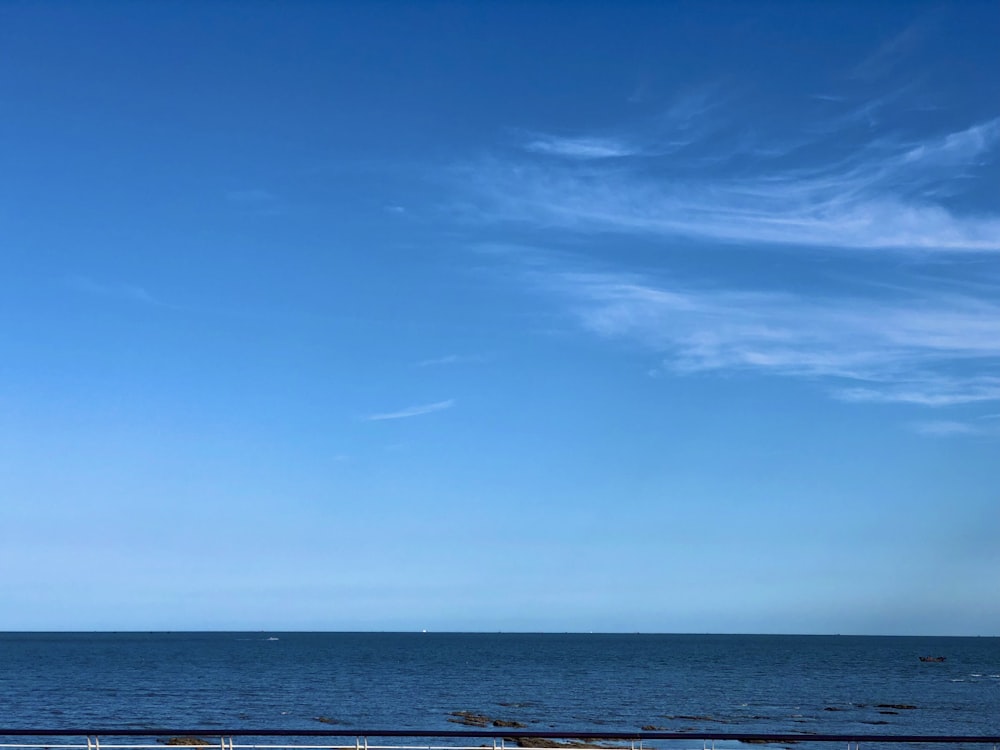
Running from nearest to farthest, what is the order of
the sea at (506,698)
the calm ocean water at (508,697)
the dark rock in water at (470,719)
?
the dark rock in water at (470,719) → the sea at (506,698) → the calm ocean water at (508,697)

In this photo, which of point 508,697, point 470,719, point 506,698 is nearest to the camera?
Answer: point 470,719

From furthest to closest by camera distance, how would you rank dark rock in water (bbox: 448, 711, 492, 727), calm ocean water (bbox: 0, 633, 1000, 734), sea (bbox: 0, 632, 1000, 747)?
calm ocean water (bbox: 0, 633, 1000, 734) → sea (bbox: 0, 632, 1000, 747) → dark rock in water (bbox: 448, 711, 492, 727)

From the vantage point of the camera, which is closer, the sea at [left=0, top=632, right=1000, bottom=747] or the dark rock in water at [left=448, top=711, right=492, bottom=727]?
the dark rock in water at [left=448, top=711, right=492, bottom=727]

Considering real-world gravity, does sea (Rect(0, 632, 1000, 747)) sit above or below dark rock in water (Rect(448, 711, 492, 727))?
below

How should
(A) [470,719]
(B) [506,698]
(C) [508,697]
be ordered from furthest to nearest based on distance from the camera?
(C) [508,697], (B) [506,698], (A) [470,719]

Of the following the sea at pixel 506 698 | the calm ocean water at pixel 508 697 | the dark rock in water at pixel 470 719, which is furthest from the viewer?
the calm ocean water at pixel 508 697

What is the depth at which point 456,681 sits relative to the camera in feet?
283

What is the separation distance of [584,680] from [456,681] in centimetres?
1202

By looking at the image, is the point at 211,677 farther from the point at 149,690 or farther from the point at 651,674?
the point at 651,674

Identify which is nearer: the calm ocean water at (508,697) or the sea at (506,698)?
the sea at (506,698)

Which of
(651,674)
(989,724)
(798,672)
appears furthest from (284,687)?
(798,672)

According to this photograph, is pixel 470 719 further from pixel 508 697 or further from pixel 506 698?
pixel 508 697

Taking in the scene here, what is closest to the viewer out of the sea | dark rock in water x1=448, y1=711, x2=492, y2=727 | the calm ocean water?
dark rock in water x1=448, y1=711, x2=492, y2=727

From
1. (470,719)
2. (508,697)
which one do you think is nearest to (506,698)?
(508,697)
